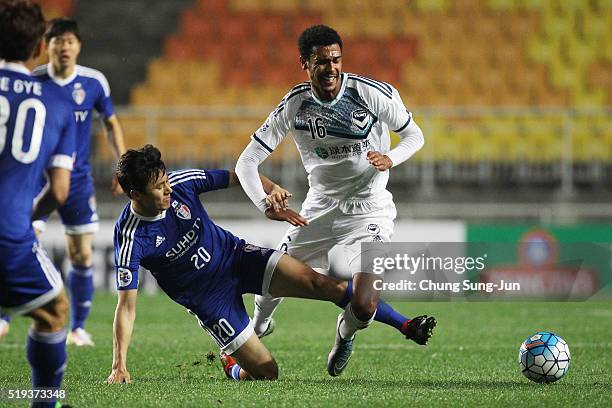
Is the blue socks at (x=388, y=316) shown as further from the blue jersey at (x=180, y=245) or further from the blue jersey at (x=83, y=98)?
the blue jersey at (x=83, y=98)


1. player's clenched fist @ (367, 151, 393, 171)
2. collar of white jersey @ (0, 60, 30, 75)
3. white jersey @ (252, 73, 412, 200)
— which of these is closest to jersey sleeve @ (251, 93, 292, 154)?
white jersey @ (252, 73, 412, 200)

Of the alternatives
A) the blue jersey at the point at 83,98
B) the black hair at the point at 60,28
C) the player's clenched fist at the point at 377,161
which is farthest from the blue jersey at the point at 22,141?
the blue jersey at the point at 83,98

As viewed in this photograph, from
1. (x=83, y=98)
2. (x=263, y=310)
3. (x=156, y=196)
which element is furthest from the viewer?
(x=83, y=98)

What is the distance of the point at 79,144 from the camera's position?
8.21 m

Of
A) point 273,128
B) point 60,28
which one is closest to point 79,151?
point 60,28

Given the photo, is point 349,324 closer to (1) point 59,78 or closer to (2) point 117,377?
(2) point 117,377

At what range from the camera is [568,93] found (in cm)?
1725

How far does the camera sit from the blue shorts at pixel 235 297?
20.0 ft

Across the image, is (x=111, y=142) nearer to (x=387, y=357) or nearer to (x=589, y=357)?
(x=387, y=357)

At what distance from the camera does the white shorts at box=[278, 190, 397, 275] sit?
22.0 feet

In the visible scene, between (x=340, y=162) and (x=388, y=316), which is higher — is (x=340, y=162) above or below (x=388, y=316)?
above

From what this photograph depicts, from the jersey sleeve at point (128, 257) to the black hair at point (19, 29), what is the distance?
185cm

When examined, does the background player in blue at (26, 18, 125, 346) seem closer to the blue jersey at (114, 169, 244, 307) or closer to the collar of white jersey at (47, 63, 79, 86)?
the collar of white jersey at (47, 63, 79, 86)

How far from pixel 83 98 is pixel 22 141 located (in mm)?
4100
